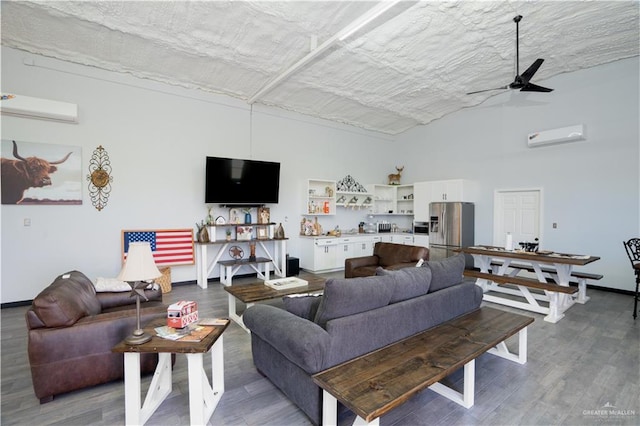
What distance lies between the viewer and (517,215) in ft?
21.6

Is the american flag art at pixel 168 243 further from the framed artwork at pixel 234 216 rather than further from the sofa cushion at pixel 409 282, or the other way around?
the sofa cushion at pixel 409 282

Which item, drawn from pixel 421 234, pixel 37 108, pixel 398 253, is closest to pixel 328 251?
pixel 398 253

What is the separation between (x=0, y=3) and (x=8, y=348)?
393 cm

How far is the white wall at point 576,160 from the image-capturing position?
525 cm

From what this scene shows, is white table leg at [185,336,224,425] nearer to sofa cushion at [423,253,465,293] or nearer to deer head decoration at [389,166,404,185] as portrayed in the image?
sofa cushion at [423,253,465,293]

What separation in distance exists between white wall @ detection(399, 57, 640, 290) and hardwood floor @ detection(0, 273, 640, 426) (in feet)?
9.37

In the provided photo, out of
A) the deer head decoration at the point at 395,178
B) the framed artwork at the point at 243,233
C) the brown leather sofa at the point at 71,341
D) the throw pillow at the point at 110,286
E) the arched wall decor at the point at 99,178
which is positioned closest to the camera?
the brown leather sofa at the point at 71,341

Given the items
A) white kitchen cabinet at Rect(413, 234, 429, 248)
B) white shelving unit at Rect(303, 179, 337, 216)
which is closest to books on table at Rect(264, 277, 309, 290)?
white shelving unit at Rect(303, 179, 337, 216)

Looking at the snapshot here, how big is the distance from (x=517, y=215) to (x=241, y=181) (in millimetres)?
5909

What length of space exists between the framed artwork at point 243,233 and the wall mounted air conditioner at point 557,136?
6038 mm

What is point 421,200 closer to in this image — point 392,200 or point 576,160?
point 392,200

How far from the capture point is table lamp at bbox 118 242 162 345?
76.9 inches

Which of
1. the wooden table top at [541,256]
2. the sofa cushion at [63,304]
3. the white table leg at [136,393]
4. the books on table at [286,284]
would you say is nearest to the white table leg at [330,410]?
the white table leg at [136,393]

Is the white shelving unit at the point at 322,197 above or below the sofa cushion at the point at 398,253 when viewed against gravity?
above
